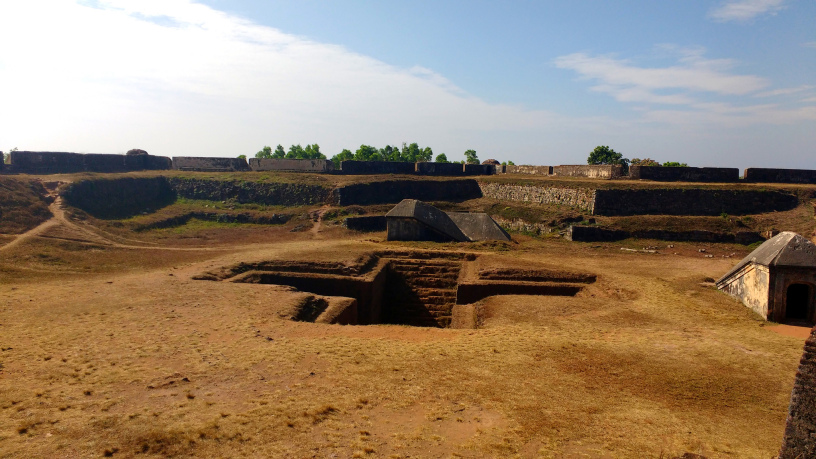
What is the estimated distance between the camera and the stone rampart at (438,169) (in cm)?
3862

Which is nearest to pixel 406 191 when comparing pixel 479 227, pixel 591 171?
pixel 479 227

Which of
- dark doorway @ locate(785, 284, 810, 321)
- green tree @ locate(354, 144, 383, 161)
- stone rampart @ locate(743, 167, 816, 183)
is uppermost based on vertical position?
green tree @ locate(354, 144, 383, 161)

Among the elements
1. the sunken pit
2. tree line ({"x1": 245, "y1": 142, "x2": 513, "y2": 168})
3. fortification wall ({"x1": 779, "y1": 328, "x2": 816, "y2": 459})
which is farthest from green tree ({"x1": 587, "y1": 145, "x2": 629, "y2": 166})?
fortification wall ({"x1": 779, "y1": 328, "x2": 816, "y2": 459})

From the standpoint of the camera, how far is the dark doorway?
41.4 ft

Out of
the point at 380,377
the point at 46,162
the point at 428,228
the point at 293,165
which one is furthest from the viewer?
the point at 293,165

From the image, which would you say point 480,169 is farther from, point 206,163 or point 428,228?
point 206,163

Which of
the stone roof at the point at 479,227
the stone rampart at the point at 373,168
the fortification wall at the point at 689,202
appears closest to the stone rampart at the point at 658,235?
the fortification wall at the point at 689,202

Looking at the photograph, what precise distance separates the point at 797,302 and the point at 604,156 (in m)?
41.0

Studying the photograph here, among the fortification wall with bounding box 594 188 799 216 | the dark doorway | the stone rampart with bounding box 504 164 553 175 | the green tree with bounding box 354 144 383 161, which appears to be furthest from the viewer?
the green tree with bounding box 354 144 383 161

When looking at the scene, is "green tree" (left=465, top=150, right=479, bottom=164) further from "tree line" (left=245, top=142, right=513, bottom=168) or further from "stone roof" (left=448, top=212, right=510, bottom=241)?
"stone roof" (left=448, top=212, right=510, bottom=241)

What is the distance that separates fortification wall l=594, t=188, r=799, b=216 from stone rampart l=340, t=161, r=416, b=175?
16.9 m

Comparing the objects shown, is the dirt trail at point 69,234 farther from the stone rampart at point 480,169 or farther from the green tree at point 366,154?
the green tree at point 366,154

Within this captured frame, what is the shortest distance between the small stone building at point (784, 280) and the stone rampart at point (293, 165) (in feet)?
99.9

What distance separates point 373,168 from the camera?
38.7m
